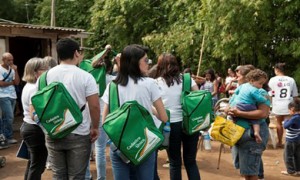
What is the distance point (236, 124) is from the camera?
416 centimetres

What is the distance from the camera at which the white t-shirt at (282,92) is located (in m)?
7.36

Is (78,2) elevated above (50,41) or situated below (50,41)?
above

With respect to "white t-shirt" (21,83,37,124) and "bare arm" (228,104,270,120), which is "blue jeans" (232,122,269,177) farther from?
"white t-shirt" (21,83,37,124)

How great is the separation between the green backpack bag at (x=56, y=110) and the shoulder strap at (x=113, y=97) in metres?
0.29

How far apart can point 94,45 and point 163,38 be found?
584 centimetres

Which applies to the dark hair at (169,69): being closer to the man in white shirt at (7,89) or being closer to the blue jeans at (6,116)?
the man in white shirt at (7,89)

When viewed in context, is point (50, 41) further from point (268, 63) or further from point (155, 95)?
point (155, 95)

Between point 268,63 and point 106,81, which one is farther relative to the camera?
point 268,63

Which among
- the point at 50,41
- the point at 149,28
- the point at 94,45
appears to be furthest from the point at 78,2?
the point at 50,41

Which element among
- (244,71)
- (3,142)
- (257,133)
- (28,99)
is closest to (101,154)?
(28,99)

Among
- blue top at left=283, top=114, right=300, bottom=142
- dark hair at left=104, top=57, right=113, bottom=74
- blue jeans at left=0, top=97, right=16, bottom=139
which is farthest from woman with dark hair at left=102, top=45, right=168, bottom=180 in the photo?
blue jeans at left=0, top=97, right=16, bottom=139

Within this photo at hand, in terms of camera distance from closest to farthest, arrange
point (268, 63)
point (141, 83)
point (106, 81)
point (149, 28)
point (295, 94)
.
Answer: point (141, 83)
point (106, 81)
point (295, 94)
point (268, 63)
point (149, 28)

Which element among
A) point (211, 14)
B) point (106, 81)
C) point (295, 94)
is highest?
point (211, 14)

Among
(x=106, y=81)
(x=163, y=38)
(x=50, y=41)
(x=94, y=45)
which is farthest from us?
(x=94, y=45)
